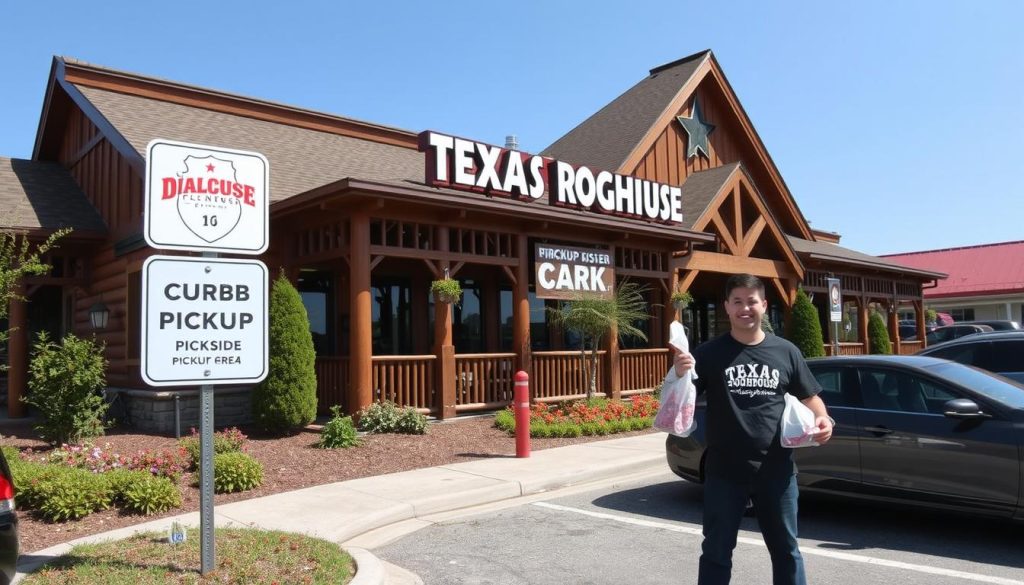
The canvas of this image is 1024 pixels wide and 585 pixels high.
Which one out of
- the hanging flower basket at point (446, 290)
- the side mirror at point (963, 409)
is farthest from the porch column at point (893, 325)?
the side mirror at point (963, 409)

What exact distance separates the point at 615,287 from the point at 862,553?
1019cm

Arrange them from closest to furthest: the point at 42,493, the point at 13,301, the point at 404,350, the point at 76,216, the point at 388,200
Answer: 1. the point at 42,493
2. the point at 388,200
3. the point at 13,301
4. the point at 76,216
5. the point at 404,350

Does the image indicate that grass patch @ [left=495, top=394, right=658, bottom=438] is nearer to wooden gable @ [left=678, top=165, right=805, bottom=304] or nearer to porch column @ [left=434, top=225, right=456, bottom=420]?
porch column @ [left=434, top=225, right=456, bottom=420]

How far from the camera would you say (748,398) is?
3936 mm

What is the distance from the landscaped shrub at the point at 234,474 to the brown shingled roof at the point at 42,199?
719 centimetres

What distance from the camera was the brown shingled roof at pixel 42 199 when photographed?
13555 millimetres

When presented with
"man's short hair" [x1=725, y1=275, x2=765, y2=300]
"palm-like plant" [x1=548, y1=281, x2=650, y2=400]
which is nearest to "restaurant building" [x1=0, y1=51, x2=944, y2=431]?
"palm-like plant" [x1=548, y1=281, x2=650, y2=400]

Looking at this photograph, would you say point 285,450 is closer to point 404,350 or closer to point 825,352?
point 404,350

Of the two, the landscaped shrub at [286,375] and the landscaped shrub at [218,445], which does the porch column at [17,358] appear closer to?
the landscaped shrub at [286,375]

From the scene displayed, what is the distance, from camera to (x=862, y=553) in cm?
577

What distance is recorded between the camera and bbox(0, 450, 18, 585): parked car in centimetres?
401

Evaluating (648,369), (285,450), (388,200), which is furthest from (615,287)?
(285,450)

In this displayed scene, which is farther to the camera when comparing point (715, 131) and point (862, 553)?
point (715, 131)

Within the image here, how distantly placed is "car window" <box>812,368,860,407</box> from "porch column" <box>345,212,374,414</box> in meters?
6.71
